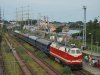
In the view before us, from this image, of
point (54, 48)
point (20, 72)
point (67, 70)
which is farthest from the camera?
point (54, 48)

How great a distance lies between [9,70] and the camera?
131 feet

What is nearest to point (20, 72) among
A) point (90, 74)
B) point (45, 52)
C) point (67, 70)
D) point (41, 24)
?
point (67, 70)

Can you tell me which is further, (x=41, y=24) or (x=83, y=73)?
(x=41, y=24)

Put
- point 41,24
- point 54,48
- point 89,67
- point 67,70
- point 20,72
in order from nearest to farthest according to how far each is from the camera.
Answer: point 67,70
point 20,72
point 89,67
point 54,48
point 41,24

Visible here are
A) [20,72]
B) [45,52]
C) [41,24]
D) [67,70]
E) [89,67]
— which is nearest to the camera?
[67,70]

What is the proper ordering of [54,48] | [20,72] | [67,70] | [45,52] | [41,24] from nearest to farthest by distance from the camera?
[67,70] < [20,72] < [54,48] < [45,52] < [41,24]

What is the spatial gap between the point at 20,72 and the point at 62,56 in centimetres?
663

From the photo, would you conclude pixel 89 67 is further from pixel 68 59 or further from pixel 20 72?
pixel 20 72

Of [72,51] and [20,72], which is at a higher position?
[72,51]

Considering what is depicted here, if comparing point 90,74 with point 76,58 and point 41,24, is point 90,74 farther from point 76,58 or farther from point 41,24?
point 41,24

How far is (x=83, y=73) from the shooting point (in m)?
37.0

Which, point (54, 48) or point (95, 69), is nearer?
point (95, 69)

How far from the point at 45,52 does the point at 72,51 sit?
1761 centimetres

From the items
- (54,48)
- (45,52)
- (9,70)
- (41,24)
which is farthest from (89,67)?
(41,24)
